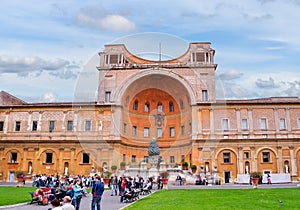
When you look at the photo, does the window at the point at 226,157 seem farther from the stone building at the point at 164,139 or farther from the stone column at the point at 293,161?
the stone column at the point at 293,161

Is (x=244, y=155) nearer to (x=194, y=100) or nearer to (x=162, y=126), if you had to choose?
(x=194, y=100)

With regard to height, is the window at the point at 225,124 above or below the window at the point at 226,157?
above

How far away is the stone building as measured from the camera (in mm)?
38094

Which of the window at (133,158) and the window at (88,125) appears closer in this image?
the window at (88,125)

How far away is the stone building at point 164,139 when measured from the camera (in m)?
38.1

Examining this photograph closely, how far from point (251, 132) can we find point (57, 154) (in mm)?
25051

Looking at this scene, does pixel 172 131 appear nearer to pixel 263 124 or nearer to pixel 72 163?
pixel 263 124

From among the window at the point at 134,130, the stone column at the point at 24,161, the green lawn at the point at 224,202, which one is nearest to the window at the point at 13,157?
the stone column at the point at 24,161

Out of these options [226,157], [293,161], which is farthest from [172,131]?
[293,161]

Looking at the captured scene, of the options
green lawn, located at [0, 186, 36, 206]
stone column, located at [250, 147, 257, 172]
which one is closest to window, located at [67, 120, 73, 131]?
green lawn, located at [0, 186, 36, 206]

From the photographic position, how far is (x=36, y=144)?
132 feet

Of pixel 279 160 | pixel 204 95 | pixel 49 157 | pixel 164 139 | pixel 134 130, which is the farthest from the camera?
pixel 164 139

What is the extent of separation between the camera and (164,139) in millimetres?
44000

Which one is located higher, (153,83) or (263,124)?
(153,83)
